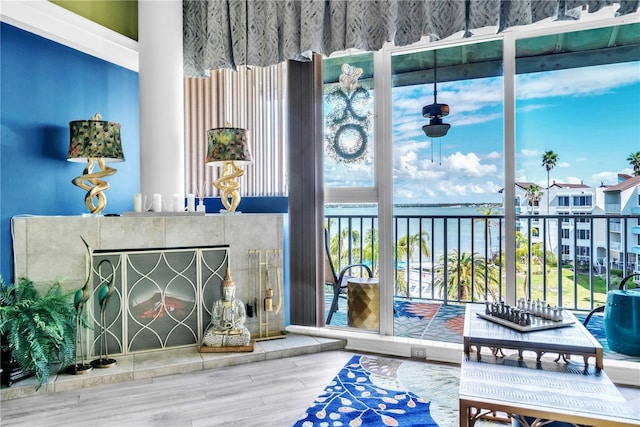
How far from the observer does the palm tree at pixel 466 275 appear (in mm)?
3781

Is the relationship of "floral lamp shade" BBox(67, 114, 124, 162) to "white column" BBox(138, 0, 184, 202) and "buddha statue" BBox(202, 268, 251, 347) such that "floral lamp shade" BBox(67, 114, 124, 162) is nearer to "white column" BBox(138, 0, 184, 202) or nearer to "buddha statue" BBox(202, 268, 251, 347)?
"white column" BBox(138, 0, 184, 202)

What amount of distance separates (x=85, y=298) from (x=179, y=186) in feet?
3.25

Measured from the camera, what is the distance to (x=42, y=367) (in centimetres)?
211

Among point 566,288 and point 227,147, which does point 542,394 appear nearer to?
point 227,147

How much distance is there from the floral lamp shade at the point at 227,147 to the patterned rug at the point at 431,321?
152 centimetres

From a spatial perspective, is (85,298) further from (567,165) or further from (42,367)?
(567,165)

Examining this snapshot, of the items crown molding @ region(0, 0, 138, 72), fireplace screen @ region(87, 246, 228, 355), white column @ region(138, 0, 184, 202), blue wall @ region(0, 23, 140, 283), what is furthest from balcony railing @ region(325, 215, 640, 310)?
crown molding @ region(0, 0, 138, 72)

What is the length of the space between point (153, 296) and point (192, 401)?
2.78 feet

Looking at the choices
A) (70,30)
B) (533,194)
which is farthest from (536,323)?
(70,30)

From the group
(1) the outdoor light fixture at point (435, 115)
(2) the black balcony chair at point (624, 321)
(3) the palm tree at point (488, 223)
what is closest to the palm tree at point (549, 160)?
(3) the palm tree at point (488, 223)

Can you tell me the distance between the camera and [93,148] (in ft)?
8.22

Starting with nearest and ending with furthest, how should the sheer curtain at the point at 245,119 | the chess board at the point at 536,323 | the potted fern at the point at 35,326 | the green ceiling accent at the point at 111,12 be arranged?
the chess board at the point at 536,323 < the potted fern at the point at 35,326 < the green ceiling accent at the point at 111,12 < the sheer curtain at the point at 245,119

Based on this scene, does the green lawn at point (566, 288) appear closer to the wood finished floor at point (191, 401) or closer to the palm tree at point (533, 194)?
the palm tree at point (533, 194)

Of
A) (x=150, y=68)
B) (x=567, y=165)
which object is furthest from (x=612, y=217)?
(x=150, y=68)
